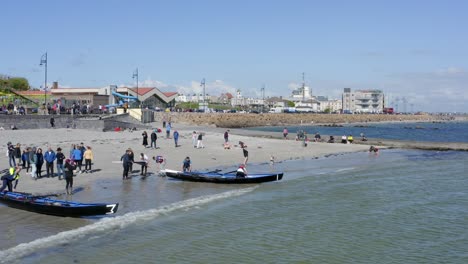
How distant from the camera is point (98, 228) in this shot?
16.7 meters

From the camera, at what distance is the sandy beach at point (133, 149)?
977 inches

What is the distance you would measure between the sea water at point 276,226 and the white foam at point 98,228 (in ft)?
0.09

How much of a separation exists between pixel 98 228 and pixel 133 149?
20.0 m

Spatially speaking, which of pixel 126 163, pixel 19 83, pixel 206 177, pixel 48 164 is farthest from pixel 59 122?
pixel 19 83

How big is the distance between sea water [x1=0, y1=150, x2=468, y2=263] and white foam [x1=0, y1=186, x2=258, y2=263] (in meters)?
0.03

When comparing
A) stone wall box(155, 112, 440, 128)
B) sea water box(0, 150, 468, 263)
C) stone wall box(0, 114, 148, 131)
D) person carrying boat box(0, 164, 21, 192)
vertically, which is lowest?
sea water box(0, 150, 468, 263)

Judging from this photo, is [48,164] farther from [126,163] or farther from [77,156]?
[126,163]

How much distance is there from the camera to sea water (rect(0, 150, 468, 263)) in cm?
1471

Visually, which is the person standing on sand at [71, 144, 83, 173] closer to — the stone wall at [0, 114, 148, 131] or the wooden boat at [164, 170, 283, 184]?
the wooden boat at [164, 170, 283, 184]

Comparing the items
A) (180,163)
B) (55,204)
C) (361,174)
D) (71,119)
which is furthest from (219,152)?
(55,204)

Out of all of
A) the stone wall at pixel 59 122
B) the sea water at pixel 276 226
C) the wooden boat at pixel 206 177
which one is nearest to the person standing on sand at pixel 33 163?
the sea water at pixel 276 226

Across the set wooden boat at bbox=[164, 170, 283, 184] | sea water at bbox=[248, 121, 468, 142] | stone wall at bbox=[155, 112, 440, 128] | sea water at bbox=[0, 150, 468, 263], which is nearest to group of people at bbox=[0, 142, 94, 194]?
sea water at bbox=[0, 150, 468, 263]

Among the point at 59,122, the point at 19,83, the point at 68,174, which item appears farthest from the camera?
the point at 19,83

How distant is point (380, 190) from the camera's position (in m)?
26.6
